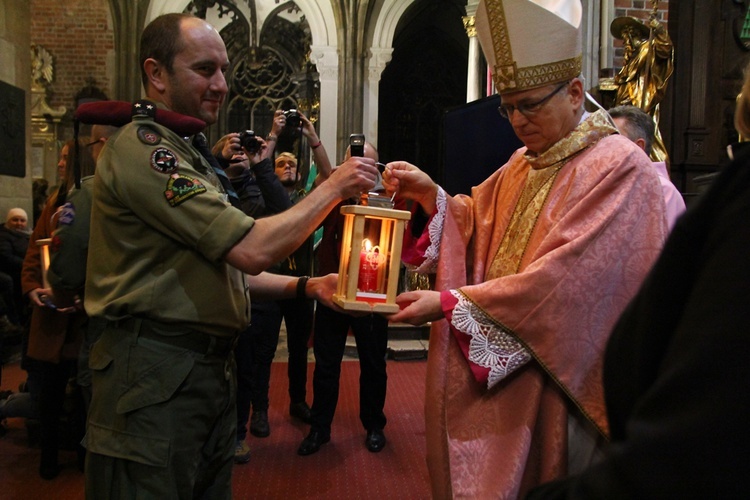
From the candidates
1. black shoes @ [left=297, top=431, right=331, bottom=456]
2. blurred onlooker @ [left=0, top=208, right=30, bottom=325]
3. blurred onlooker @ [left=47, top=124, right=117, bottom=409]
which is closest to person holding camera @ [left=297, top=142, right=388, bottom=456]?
black shoes @ [left=297, top=431, right=331, bottom=456]

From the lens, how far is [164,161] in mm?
1554

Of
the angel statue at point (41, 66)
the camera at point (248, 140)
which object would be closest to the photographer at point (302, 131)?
the camera at point (248, 140)

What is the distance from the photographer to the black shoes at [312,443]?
393 centimetres

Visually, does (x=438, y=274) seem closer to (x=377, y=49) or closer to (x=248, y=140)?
(x=248, y=140)

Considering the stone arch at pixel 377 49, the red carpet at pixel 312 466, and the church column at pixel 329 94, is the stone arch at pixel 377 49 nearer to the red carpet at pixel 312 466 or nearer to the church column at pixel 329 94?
the church column at pixel 329 94

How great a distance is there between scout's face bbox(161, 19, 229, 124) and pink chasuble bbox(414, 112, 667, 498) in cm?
82

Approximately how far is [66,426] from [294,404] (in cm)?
147

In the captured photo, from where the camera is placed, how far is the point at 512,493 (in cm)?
165

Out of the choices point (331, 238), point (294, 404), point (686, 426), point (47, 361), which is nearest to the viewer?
point (686, 426)

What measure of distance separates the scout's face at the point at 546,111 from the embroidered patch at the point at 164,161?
900 millimetres

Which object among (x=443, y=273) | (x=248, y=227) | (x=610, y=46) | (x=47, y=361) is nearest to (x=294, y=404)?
(x=47, y=361)

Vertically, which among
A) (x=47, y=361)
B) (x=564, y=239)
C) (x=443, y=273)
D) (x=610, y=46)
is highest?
(x=610, y=46)

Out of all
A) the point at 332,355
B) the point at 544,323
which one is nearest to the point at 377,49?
the point at 332,355

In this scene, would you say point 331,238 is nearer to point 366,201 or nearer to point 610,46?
point 366,201
